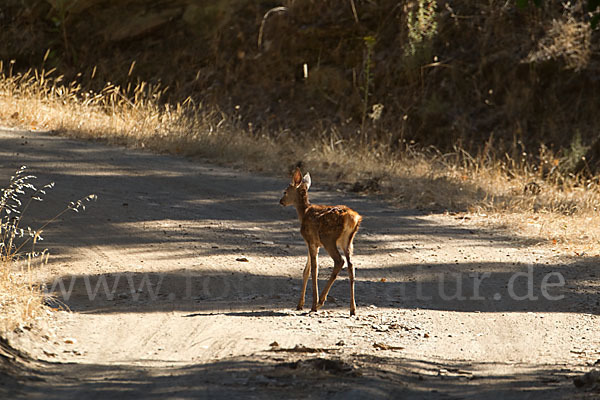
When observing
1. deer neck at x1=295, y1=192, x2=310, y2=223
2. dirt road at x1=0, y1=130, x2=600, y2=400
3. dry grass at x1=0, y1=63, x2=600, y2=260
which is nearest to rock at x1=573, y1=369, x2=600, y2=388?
dirt road at x1=0, y1=130, x2=600, y2=400

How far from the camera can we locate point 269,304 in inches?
267

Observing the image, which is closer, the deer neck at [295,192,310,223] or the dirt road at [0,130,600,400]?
the dirt road at [0,130,600,400]

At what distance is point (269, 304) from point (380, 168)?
6829 mm

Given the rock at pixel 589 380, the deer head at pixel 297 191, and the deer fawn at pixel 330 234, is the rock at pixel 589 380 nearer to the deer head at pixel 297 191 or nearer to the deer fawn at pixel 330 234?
the deer fawn at pixel 330 234

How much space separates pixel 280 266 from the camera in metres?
8.13

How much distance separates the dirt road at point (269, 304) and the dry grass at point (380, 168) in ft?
1.99

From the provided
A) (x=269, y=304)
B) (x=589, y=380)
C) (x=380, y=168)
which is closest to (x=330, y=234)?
(x=269, y=304)

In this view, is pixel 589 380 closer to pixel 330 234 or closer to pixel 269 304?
pixel 330 234

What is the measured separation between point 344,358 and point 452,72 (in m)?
14.7

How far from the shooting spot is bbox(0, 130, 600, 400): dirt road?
4887 mm

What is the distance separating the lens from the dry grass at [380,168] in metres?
10.6

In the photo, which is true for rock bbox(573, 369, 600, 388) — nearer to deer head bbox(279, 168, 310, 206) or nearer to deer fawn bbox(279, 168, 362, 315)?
deer fawn bbox(279, 168, 362, 315)

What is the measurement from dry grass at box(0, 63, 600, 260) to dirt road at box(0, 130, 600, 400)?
1.99 feet

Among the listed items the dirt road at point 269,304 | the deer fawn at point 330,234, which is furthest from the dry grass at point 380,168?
the deer fawn at point 330,234
